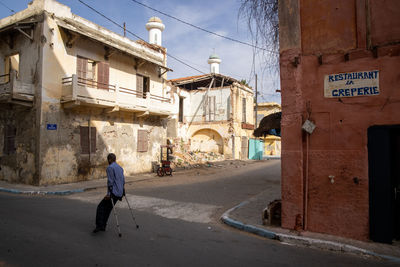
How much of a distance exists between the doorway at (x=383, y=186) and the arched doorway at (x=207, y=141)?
81.7 feet

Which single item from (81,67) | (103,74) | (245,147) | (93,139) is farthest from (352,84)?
(245,147)

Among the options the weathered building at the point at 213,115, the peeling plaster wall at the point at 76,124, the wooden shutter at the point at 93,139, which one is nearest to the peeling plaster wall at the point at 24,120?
the peeling plaster wall at the point at 76,124

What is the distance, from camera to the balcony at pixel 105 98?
1288cm

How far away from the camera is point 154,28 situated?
25422 mm

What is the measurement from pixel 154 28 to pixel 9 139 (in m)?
16.4

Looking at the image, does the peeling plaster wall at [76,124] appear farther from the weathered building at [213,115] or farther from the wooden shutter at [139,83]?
the weathered building at [213,115]

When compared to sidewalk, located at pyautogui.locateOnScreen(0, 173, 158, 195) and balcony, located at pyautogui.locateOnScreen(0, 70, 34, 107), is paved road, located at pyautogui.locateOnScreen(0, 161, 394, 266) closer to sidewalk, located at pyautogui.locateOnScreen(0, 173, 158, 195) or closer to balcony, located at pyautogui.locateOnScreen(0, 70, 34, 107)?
sidewalk, located at pyautogui.locateOnScreen(0, 173, 158, 195)

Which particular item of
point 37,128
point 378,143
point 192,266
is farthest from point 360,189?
point 37,128

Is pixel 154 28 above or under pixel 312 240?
above

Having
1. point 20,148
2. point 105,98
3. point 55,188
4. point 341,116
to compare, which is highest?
point 105,98

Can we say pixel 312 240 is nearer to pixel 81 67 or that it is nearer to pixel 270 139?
pixel 81 67

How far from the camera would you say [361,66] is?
18.0 ft

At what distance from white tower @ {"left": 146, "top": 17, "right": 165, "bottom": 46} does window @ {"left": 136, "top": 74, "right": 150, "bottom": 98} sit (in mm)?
8011

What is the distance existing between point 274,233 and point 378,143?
2.69 metres
